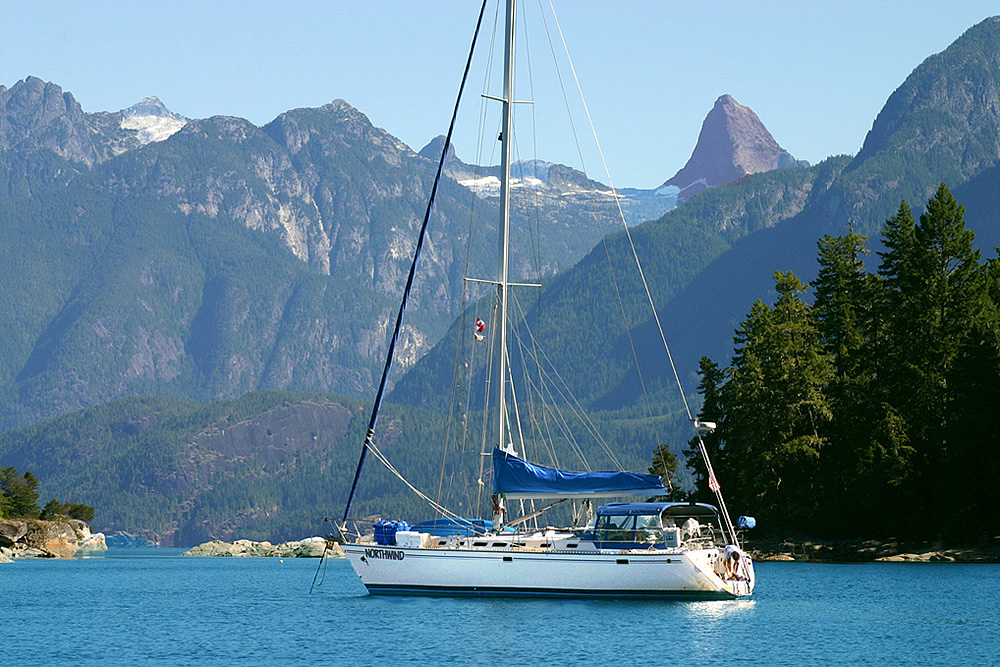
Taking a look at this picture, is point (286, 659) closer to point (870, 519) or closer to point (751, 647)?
point (751, 647)

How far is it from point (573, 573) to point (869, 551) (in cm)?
5505

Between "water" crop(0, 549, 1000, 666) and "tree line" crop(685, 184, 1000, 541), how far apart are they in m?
19.2

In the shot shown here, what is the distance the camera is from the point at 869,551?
111 meters

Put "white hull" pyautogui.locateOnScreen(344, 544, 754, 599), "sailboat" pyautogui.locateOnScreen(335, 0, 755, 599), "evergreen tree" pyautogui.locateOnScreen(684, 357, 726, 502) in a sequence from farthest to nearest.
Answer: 1. "evergreen tree" pyautogui.locateOnScreen(684, 357, 726, 502)
2. "sailboat" pyautogui.locateOnScreen(335, 0, 755, 599)
3. "white hull" pyautogui.locateOnScreen(344, 544, 754, 599)

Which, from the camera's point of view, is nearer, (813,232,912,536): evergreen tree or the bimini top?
the bimini top

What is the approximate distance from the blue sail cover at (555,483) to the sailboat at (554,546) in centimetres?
5

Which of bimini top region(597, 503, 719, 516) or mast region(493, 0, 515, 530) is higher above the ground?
mast region(493, 0, 515, 530)

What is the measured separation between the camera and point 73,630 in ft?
216

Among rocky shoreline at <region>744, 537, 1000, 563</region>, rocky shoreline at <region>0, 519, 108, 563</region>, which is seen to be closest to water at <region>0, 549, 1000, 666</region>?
rocky shoreline at <region>744, 537, 1000, 563</region>

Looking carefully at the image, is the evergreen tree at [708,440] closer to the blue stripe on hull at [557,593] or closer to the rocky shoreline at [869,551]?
the rocky shoreline at [869,551]

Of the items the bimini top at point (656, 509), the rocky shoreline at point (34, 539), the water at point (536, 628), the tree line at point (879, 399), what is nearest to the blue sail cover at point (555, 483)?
the bimini top at point (656, 509)

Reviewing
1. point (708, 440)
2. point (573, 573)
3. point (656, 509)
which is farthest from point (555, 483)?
point (708, 440)

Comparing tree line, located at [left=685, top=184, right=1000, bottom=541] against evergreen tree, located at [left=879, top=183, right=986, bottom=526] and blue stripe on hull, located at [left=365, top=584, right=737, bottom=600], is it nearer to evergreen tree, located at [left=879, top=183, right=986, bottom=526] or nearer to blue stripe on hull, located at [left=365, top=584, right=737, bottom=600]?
evergreen tree, located at [left=879, top=183, right=986, bottom=526]

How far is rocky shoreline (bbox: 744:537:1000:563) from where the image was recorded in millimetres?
101188
